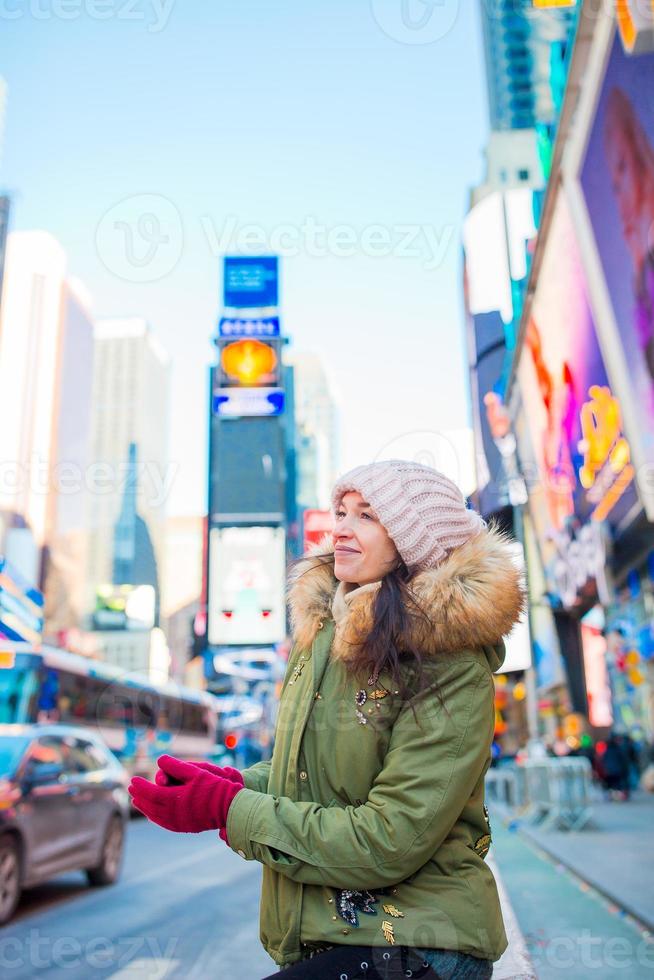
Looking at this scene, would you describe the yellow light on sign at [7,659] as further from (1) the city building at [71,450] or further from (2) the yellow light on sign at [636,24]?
(1) the city building at [71,450]

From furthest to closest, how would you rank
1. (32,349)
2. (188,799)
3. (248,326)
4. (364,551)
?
(32,349), (248,326), (364,551), (188,799)

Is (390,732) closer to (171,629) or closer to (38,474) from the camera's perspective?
(38,474)

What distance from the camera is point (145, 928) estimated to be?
7145 mm

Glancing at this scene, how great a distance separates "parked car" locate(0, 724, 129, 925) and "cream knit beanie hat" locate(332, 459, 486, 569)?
6.48m

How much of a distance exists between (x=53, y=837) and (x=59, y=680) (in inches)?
387

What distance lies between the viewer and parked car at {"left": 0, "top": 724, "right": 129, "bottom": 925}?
7.66 metres

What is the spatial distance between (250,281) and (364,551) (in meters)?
45.8

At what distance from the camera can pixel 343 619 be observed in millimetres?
2043

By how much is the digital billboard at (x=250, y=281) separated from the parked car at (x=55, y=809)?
37082 mm

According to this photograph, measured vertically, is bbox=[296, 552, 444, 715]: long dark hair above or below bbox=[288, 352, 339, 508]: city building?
below

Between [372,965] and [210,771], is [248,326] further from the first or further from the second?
[372,965]

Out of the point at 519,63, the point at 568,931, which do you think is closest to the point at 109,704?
the point at 568,931

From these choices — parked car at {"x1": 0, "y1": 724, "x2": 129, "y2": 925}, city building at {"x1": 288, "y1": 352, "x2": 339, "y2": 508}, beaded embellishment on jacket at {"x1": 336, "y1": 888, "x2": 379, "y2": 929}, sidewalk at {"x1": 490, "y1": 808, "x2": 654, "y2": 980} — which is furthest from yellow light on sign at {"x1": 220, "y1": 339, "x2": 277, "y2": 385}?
city building at {"x1": 288, "y1": 352, "x2": 339, "y2": 508}

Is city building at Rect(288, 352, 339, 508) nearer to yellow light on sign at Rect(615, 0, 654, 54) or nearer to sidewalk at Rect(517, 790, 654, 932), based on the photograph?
sidewalk at Rect(517, 790, 654, 932)
